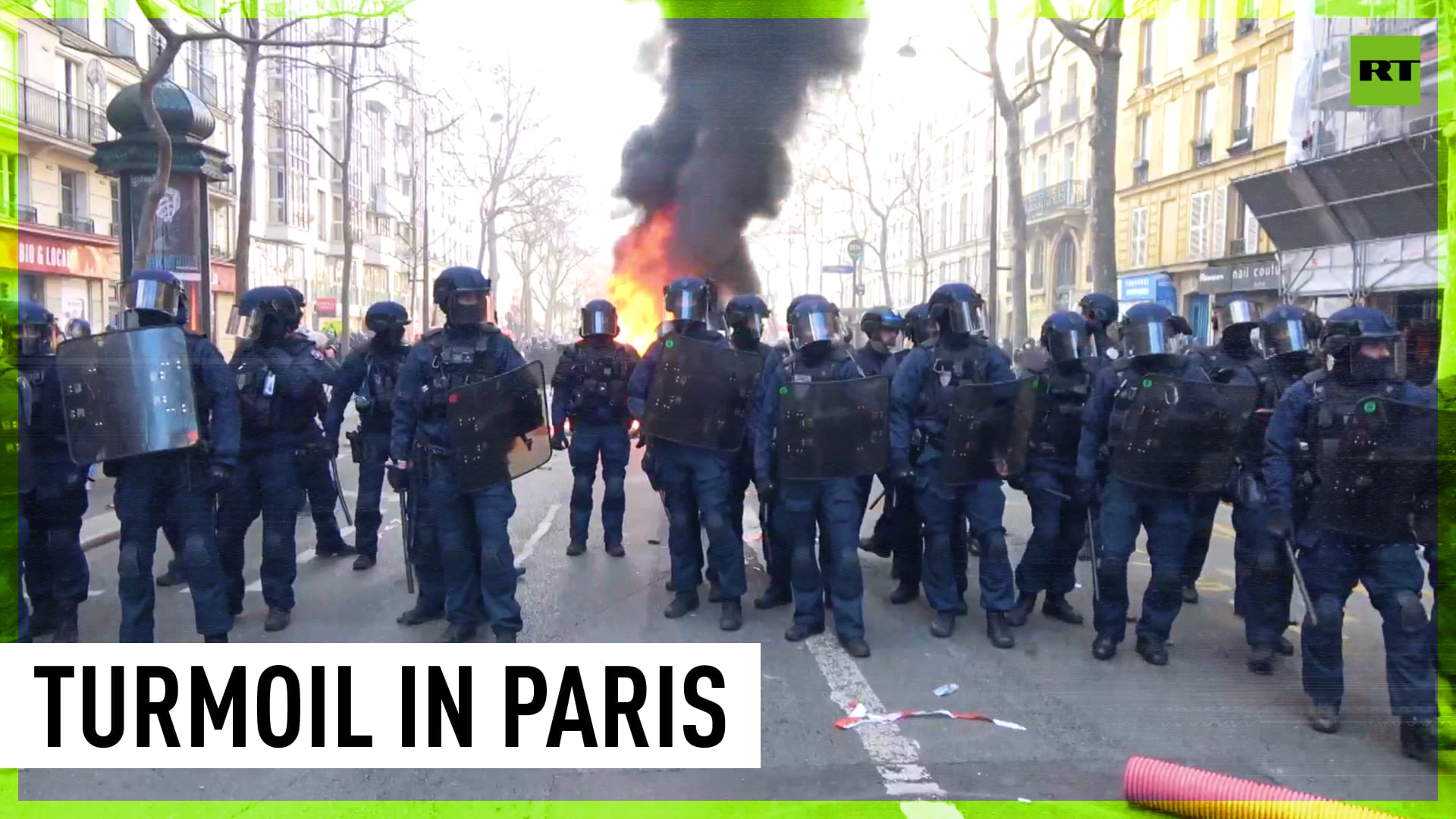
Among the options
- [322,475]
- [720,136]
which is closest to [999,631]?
[322,475]

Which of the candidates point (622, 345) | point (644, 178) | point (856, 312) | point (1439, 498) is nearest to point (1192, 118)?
point (856, 312)

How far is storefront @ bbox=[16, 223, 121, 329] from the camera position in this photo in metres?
17.7

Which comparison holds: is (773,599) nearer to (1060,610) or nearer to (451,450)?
(1060,610)

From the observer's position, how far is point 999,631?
5117mm

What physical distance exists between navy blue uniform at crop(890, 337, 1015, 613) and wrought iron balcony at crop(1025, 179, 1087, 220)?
15390mm

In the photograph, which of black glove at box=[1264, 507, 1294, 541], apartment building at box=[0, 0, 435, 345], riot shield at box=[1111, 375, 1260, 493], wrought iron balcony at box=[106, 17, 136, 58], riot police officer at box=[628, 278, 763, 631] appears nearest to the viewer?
black glove at box=[1264, 507, 1294, 541]

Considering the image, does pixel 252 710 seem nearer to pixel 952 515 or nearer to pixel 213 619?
pixel 213 619

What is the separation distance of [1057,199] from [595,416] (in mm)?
16031

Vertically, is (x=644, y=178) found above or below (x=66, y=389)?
above

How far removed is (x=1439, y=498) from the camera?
389 centimetres

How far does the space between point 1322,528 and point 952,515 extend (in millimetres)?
1792

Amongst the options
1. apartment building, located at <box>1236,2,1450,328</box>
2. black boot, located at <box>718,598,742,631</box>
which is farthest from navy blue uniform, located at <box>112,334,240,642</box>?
apartment building, located at <box>1236,2,1450,328</box>

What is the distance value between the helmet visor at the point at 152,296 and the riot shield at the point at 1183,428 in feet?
14.2

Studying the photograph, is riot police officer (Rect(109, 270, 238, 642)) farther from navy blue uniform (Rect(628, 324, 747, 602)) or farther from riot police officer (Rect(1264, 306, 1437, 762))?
riot police officer (Rect(1264, 306, 1437, 762))
